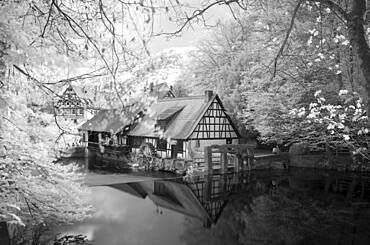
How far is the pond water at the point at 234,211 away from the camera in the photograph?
353 inches

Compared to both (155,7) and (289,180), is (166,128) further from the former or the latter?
(155,7)

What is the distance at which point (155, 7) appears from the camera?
2441mm

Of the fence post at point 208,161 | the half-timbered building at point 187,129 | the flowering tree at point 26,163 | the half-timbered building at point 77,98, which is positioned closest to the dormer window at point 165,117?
the half-timbered building at point 187,129

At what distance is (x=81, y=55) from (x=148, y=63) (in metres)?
0.72

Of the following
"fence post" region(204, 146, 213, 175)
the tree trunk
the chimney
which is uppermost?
the chimney

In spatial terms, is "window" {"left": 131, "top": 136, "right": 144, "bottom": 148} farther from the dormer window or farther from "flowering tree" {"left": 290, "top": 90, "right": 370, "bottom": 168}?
"flowering tree" {"left": 290, "top": 90, "right": 370, "bottom": 168}

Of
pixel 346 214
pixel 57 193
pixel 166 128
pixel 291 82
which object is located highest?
pixel 291 82

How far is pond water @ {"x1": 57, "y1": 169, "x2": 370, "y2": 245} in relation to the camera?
8.98m

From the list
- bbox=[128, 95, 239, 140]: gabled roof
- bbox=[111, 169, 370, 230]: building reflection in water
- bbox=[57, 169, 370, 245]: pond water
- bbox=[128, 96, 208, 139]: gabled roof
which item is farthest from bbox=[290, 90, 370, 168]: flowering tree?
bbox=[128, 96, 208, 139]: gabled roof

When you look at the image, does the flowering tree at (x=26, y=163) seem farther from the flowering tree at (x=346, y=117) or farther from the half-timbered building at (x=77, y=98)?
the flowering tree at (x=346, y=117)

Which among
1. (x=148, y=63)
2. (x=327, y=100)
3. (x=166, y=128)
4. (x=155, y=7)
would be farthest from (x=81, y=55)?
(x=166, y=128)

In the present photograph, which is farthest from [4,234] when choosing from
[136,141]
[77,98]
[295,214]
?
[136,141]

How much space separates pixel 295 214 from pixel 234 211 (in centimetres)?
200

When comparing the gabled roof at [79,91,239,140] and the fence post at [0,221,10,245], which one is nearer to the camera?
the fence post at [0,221,10,245]
